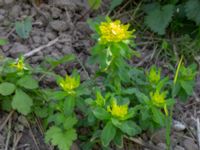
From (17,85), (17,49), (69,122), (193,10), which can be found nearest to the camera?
(69,122)

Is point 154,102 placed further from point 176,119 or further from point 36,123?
point 36,123

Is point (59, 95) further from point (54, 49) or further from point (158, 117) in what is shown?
point (54, 49)

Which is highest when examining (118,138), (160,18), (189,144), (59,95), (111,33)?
(160,18)

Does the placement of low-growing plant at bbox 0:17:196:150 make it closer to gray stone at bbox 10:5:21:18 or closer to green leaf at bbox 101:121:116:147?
green leaf at bbox 101:121:116:147

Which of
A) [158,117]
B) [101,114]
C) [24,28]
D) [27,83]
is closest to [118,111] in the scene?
[101,114]

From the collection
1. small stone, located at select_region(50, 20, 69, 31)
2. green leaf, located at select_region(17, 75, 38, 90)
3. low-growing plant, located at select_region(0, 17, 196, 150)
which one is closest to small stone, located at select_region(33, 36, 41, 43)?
small stone, located at select_region(50, 20, 69, 31)

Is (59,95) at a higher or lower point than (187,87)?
higher

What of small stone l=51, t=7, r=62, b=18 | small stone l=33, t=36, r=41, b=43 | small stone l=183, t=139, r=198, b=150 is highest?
small stone l=51, t=7, r=62, b=18
